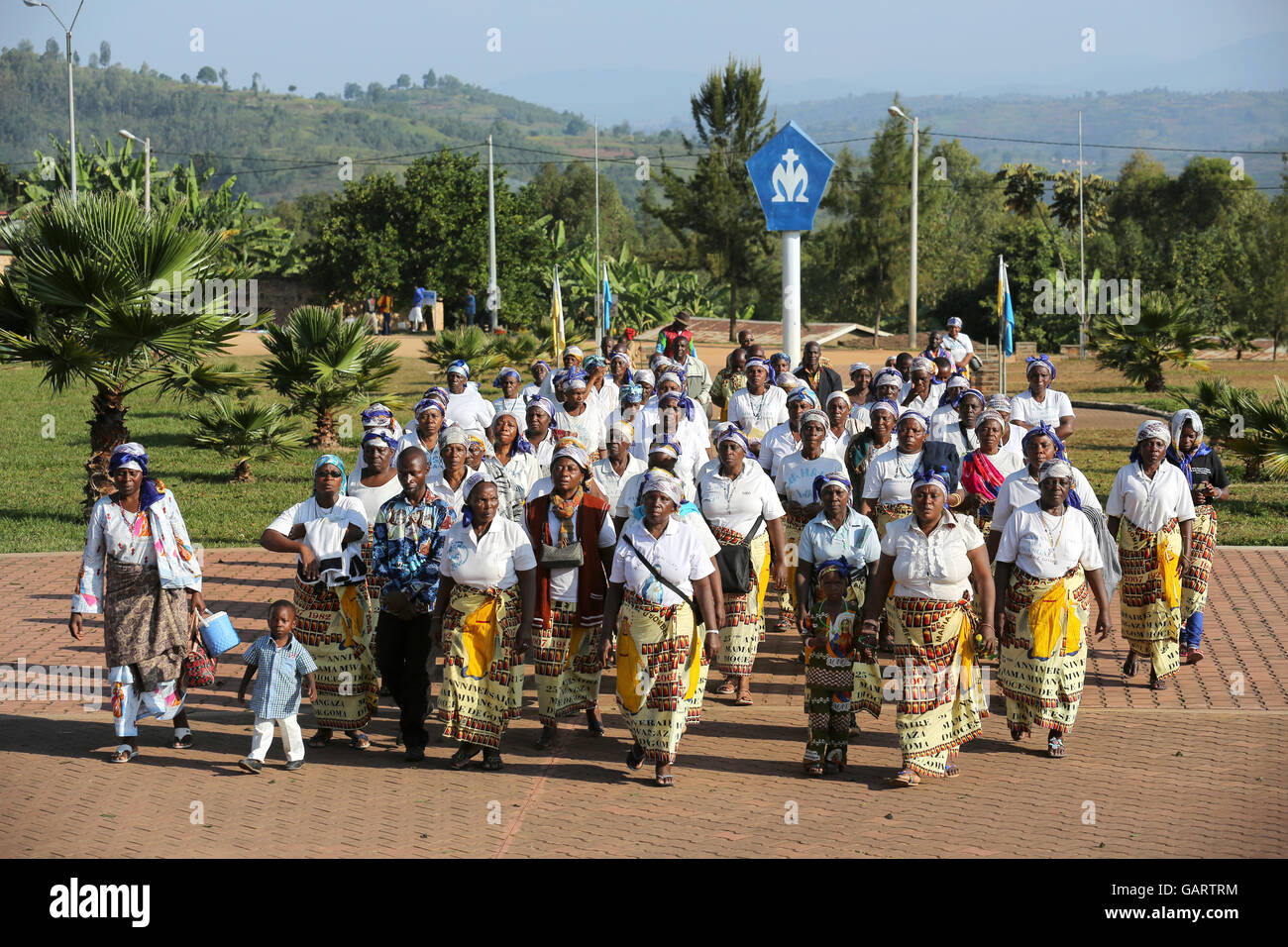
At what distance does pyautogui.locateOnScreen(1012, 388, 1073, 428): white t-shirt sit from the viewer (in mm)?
11078

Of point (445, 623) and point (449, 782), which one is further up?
point (445, 623)

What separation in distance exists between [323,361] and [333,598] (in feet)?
32.6

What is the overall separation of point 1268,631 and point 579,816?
6253 millimetres

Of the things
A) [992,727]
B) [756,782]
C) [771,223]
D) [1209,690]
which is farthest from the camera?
[771,223]

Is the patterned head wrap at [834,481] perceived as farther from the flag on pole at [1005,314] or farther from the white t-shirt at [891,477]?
the flag on pole at [1005,314]

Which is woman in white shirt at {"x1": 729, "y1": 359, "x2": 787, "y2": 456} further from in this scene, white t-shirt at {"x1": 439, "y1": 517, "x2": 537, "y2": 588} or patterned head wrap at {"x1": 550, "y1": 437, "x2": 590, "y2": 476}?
white t-shirt at {"x1": 439, "y1": 517, "x2": 537, "y2": 588}

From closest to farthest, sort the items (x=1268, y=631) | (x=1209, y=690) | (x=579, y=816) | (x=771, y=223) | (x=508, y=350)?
(x=579, y=816) < (x=1209, y=690) < (x=1268, y=631) < (x=771, y=223) < (x=508, y=350)

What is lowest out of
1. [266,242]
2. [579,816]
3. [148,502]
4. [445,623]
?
[579,816]

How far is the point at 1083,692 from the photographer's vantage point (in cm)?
907

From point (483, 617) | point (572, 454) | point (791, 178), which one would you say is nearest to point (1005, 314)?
point (791, 178)

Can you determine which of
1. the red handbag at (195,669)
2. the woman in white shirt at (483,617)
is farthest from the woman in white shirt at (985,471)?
the red handbag at (195,669)

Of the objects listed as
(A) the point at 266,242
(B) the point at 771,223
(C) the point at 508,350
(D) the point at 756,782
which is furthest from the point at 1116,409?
(A) the point at 266,242

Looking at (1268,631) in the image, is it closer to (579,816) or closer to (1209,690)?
(1209,690)

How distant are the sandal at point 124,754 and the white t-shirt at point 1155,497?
645 centimetres
